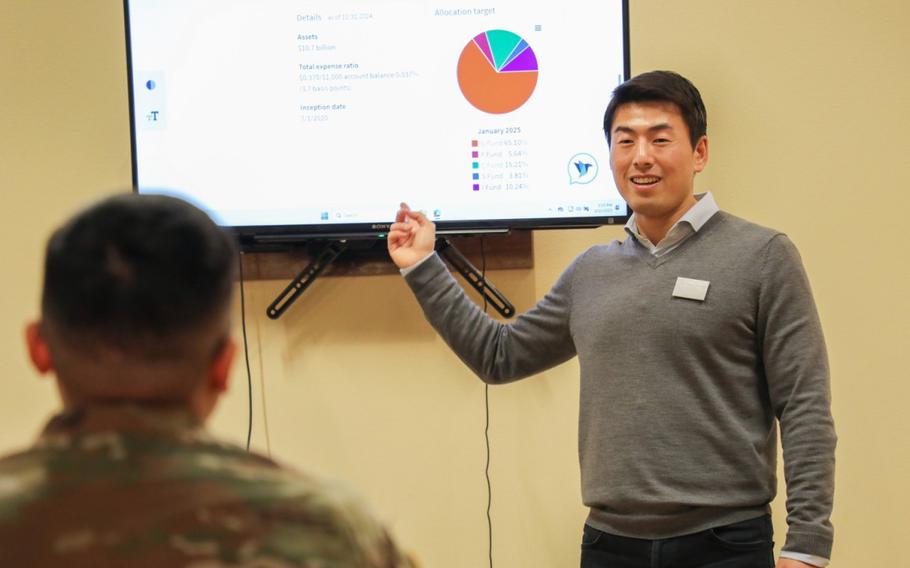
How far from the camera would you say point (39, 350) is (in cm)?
88

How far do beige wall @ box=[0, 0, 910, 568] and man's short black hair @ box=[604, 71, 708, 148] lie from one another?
0.53 m

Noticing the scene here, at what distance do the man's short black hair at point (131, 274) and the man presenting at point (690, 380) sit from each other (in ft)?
3.70

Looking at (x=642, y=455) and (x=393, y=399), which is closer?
(x=642, y=455)

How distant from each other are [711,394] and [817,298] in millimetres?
865

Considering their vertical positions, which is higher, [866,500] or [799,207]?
[799,207]

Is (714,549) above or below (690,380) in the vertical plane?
below

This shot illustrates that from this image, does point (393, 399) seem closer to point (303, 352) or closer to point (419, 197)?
point (303, 352)

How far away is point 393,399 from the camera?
252 cm

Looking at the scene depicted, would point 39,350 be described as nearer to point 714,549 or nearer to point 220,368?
point 220,368

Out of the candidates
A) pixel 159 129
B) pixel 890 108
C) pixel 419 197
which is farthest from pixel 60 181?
pixel 890 108

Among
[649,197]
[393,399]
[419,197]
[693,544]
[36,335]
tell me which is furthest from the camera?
[393,399]

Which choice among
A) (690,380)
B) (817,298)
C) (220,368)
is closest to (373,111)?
(690,380)

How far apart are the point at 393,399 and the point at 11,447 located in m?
1.03

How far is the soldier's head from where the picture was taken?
0.83m
